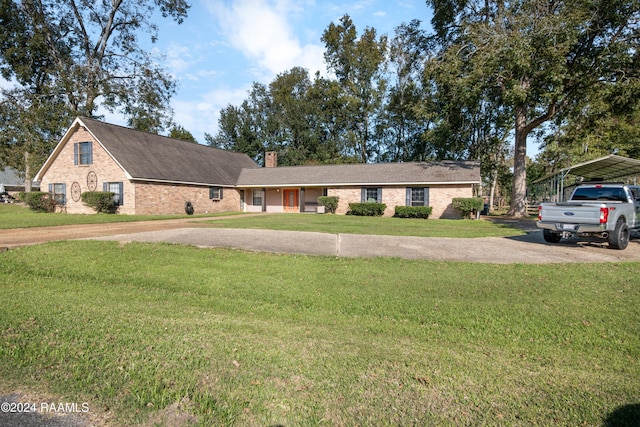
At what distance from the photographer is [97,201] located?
21469mm

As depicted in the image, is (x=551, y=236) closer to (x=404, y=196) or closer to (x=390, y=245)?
(x=390, y=245)

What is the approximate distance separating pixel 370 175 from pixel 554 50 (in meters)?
13.0

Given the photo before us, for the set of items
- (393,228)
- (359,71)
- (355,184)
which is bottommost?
(393,228)

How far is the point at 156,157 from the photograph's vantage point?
81.0 feet

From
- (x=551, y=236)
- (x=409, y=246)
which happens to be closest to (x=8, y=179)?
(x=409, y=246)

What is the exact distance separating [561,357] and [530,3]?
71.7 ft

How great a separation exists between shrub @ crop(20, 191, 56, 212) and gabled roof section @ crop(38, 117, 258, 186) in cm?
239

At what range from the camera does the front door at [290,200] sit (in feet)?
96.7

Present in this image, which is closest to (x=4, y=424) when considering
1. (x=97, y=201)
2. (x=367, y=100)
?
(x=97, y=201)

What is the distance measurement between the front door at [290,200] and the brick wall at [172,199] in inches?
193

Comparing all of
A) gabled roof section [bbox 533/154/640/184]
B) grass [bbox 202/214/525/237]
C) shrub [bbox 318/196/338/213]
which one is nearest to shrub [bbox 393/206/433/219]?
shrub [bbox 318/196/338/213]

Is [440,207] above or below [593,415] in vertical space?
above

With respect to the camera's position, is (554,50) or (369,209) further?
(369,209)

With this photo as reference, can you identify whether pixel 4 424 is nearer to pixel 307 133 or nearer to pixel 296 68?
pixel 307 133
